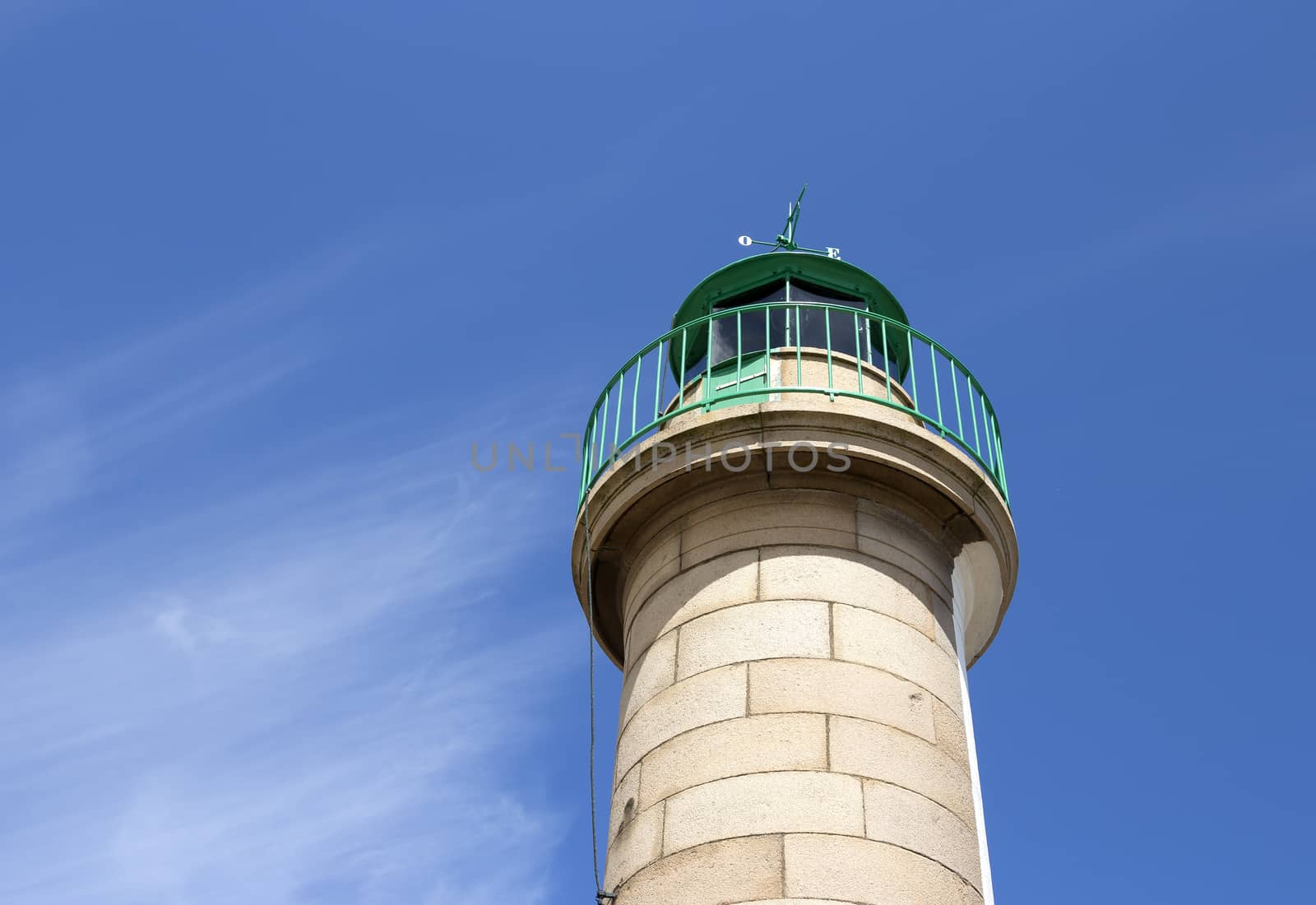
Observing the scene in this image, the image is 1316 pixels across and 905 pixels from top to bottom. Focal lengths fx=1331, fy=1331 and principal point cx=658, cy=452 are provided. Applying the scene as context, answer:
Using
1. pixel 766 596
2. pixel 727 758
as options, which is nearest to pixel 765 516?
pixel 766 596

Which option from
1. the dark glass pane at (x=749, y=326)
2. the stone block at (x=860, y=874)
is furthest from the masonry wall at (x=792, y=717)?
the dark glass pane at (x=749, y=326)

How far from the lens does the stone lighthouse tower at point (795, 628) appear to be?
26.5 ft

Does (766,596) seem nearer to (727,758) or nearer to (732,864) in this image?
(727,758)

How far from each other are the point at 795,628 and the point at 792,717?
71cm

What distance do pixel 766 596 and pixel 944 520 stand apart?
180 centimetres

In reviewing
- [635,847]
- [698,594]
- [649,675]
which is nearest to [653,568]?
[698,594]

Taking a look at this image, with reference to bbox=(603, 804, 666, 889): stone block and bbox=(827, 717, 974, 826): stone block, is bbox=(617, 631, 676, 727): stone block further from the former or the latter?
bbox=(827, 717, 974, 826): stone block

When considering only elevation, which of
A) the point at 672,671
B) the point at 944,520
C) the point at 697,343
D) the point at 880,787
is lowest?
the point at 880,787

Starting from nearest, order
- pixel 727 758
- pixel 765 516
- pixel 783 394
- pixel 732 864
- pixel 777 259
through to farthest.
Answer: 1. pixel 732 864
2. pixel 727 758
3. pixel 765 516
4. pixel 783 394
5. pixel 777 259

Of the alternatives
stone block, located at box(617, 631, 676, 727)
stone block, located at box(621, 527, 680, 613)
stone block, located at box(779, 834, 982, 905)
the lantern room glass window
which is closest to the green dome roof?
the lantern room glass window

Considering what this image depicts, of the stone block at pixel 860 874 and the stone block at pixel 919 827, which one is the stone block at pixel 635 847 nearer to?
the stone block at pixel 860 874

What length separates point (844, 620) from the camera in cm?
910

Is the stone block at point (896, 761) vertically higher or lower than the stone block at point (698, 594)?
lower

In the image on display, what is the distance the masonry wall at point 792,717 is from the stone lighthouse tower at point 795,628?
2 centimetres
